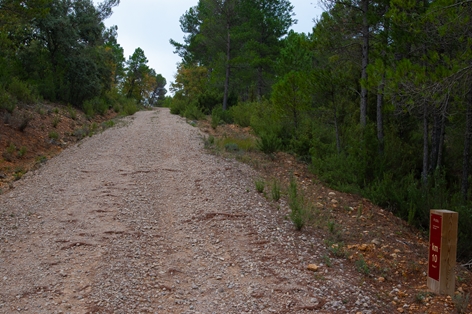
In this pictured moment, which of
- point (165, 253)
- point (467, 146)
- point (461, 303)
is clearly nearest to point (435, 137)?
point (467, 146)

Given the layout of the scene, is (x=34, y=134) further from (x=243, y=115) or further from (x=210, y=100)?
(x=210, y=100)

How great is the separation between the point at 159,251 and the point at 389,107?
18.6ft

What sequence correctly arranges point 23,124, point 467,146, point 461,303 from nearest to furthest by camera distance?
point 461,303, point 467,146, point 23,124

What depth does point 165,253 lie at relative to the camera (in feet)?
20.3

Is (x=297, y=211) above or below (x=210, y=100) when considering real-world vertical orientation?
below

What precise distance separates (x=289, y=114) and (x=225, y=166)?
14.5 feet

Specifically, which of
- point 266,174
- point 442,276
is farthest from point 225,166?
point 442,276

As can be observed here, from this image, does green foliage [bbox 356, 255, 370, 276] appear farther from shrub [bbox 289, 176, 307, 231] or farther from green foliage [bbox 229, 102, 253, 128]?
green foliage [bbox 229, 102, 253, 128]

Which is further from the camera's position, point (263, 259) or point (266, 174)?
point (266, 174)

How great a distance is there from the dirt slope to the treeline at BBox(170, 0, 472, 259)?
9.28 feet

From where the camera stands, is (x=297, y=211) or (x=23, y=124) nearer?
(x=297, y=211)

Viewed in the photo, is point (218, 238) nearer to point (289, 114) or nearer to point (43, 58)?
point (289, 114)

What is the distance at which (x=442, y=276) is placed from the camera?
16.7ft

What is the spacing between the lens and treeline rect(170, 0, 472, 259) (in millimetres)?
7805
